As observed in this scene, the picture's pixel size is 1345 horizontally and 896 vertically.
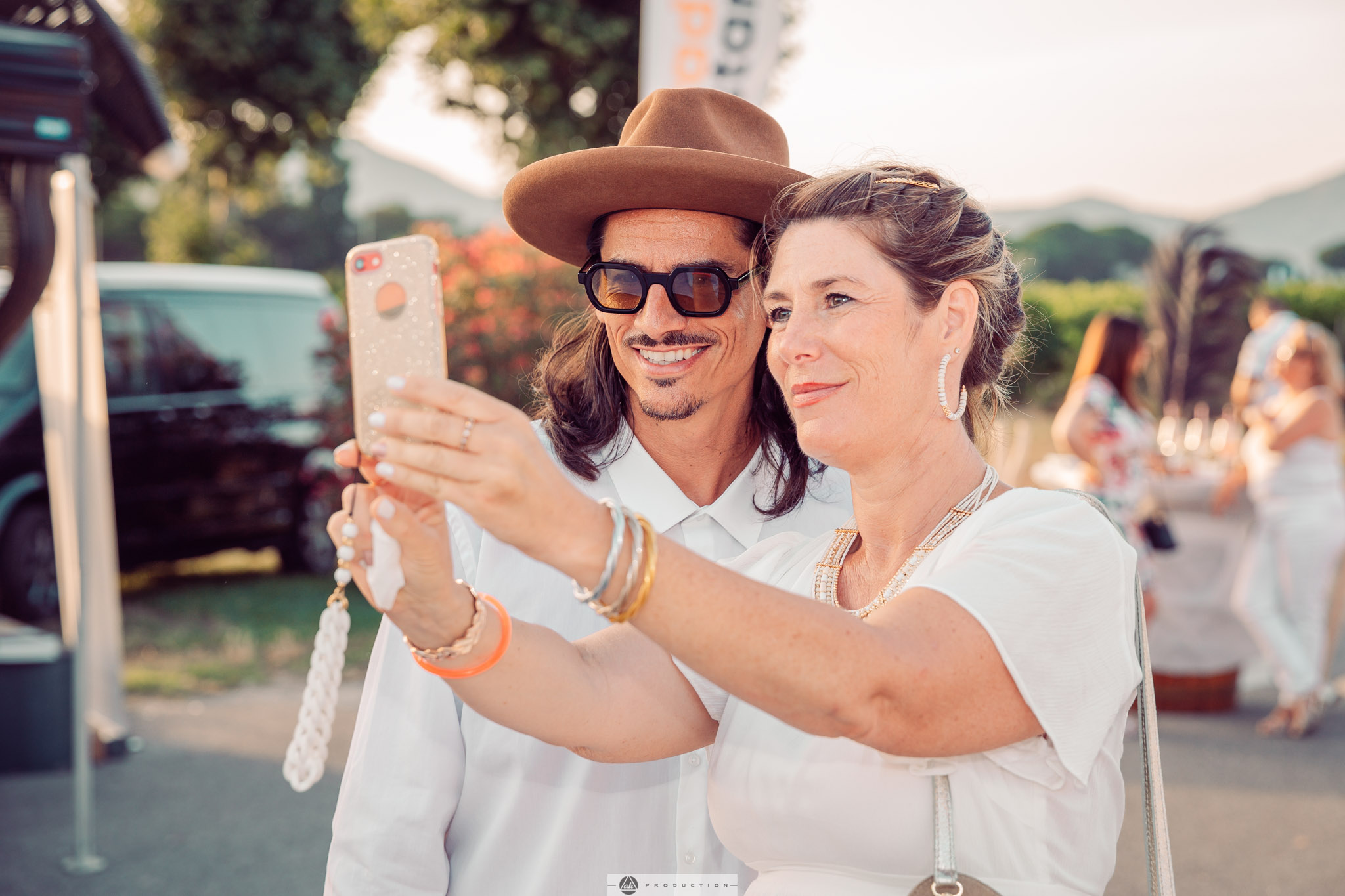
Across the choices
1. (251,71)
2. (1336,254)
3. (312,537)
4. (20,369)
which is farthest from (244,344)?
(1336,254)

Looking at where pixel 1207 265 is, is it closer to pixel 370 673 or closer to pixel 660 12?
pixel 660 12

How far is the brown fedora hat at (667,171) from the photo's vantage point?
6.64 feet

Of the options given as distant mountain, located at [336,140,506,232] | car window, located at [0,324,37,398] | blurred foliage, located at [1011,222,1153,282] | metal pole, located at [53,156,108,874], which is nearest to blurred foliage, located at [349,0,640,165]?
distant mountain, located at [336,140,506,232]

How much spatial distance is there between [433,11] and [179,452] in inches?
354

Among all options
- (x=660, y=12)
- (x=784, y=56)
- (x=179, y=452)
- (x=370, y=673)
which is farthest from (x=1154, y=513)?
(x=784, y=56)

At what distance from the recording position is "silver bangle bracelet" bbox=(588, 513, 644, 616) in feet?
3.54

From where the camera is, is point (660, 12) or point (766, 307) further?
point (660, 12)

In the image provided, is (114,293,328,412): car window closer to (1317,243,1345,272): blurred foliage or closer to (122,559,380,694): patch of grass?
(122,559,380,694): patch of grass

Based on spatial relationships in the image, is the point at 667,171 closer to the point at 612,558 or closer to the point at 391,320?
the point at 391,320

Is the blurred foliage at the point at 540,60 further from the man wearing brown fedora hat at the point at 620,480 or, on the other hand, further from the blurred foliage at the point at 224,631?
the man wearing brown fedora hat at the point at 620,480

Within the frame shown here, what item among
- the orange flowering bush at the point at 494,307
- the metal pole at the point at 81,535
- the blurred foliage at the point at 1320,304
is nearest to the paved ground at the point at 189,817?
the metal pole at the point at 81,535

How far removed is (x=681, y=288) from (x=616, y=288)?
138 mm

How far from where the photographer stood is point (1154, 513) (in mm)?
5902

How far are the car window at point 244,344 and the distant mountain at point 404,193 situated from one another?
1.60 metres
